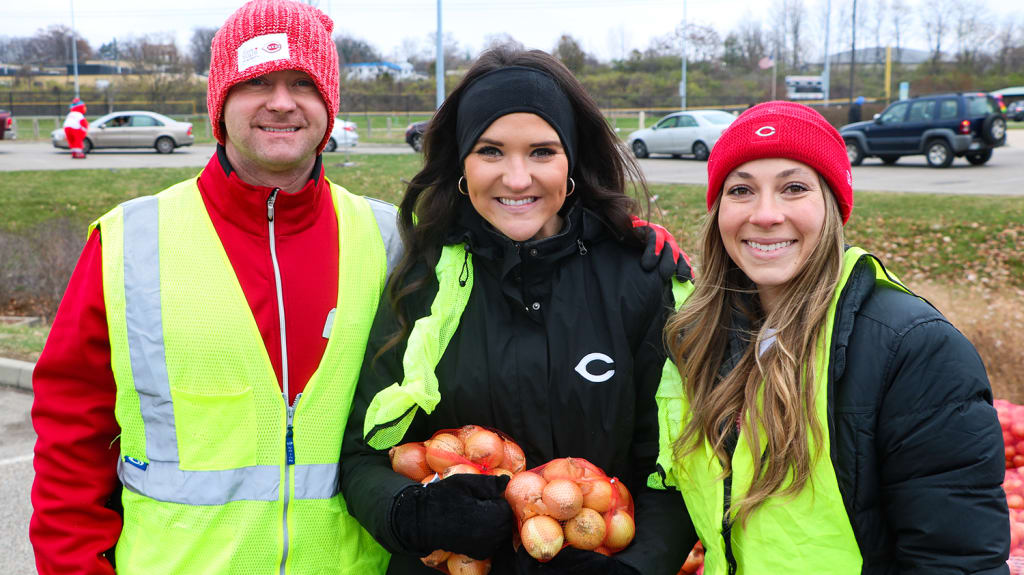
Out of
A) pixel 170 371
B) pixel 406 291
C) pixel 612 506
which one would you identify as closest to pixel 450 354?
pixel 406 291

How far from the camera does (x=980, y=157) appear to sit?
17031 millimetres

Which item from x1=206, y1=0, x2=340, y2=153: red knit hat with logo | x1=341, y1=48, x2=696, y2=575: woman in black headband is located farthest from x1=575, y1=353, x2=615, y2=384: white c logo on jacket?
x1=206, y1=0, x2=340, y2=153: red knit hat with logo

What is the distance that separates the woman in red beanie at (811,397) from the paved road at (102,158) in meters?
18.0

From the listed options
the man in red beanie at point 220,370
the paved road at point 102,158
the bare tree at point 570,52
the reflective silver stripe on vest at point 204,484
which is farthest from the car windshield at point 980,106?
the bare tree at point 570,52

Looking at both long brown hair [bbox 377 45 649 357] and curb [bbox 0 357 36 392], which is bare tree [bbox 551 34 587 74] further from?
long brown hair [bbox 377 45 649 357]

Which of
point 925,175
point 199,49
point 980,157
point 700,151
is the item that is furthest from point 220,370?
point 199,49

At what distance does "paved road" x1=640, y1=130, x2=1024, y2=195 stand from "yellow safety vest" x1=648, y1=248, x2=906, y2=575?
10.7 m

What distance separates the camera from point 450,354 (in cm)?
221

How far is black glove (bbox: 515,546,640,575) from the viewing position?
1.89 m

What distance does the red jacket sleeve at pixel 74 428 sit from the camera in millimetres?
2070

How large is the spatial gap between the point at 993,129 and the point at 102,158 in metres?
22.1

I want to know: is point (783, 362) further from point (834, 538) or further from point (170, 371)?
point (170, 371)

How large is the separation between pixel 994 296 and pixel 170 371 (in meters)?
7.74

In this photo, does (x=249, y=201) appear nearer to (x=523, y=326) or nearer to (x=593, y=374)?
(x=523, y=326)
